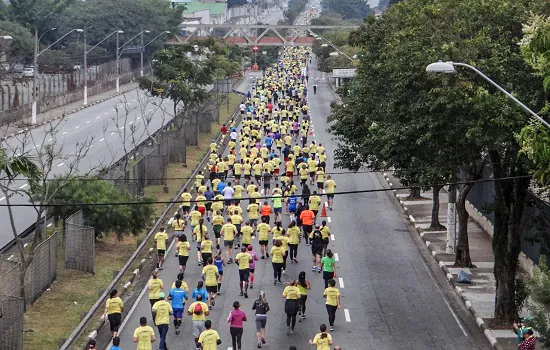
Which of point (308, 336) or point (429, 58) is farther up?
point (429, 58)

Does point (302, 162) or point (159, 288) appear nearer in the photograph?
point (159, 288)

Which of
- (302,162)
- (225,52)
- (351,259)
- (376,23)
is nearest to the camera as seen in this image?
(351,259)

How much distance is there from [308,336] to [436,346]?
2.67 m

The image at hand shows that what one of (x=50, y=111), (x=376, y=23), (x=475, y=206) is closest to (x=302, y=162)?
(x=475, y=206)

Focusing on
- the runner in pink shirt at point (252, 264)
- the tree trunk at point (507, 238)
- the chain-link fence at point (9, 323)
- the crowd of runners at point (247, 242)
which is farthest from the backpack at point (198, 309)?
the tree trunk at point (507, 238)

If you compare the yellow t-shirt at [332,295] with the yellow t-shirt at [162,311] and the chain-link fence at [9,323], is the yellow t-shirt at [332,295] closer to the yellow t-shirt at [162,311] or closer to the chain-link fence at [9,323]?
the yellow t-shirt at [162,311]

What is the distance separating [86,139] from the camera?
54469 millimetres

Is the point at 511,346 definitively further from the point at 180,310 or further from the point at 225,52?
the point at 225,52

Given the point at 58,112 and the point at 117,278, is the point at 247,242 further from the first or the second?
the point at 58,112

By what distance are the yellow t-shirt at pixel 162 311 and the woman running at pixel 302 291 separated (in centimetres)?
340

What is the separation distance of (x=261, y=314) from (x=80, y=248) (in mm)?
8841

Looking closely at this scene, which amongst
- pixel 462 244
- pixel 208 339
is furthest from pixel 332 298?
pixel 462 244

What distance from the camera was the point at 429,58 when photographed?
25.0 metres

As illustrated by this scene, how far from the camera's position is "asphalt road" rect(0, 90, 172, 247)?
38.2 m
